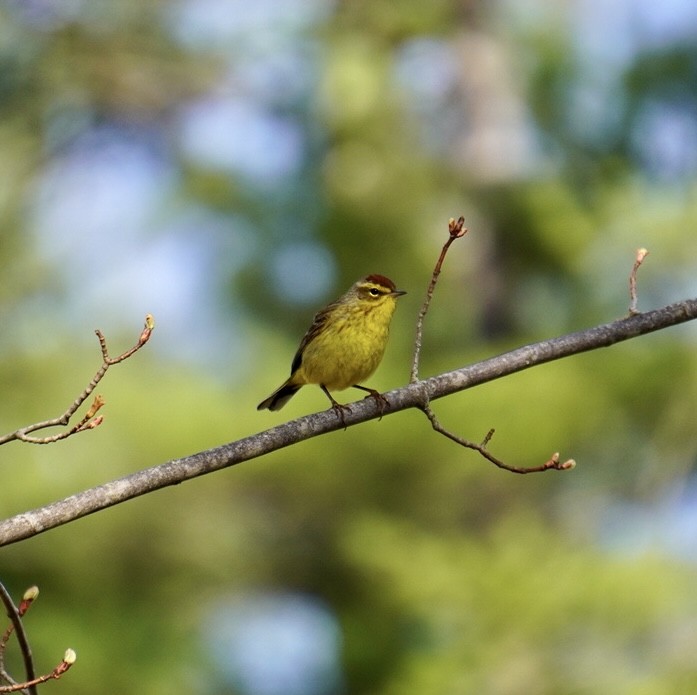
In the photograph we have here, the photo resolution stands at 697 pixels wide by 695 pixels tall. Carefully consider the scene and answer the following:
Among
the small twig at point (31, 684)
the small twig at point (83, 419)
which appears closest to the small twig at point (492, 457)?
the small twig at point (83, 419)

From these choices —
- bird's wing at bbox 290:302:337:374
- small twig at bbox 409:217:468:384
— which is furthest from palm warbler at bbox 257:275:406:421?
small twig at bbox 409:217:468:384

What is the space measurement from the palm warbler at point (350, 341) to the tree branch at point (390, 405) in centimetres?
121

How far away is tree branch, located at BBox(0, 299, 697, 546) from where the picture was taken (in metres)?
3.83

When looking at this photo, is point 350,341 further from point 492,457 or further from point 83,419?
point 83,419

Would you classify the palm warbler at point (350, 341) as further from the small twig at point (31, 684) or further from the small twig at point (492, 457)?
the small twig at point (31, 684)

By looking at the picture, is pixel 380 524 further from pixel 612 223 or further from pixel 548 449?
pixel 612 223

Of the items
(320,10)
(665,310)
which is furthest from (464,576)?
(320,10)

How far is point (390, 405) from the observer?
4414 millimetres

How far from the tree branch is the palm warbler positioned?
1.21 metres

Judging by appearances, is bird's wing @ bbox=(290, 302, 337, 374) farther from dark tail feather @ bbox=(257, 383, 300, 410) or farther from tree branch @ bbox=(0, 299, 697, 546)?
tree branch @ bbox=(0, 299, 697, 546)

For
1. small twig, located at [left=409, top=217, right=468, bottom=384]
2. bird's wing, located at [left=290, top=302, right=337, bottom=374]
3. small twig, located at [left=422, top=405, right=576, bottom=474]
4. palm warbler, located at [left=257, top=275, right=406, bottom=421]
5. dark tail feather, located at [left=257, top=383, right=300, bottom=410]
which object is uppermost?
bird's wing, located at [left=290, top=302, right=337, bottom=374]

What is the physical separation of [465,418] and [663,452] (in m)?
2.35

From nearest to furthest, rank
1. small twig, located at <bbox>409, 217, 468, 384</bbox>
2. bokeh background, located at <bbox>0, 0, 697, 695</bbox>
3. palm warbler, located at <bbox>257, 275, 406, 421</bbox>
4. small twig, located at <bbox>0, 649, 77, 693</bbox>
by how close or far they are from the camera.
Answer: small twig, located at <bbox>0, 649, 77, 693</bbox> < small twig, located at <bbox>409, 217, 468, 384</bbox> < palm warbler, located at <bbox>257, 275, 406, 421</bbox> < bokeh background, located at <bbox>0, 0, 697, 695</bbox>

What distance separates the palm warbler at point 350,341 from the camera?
608cm
